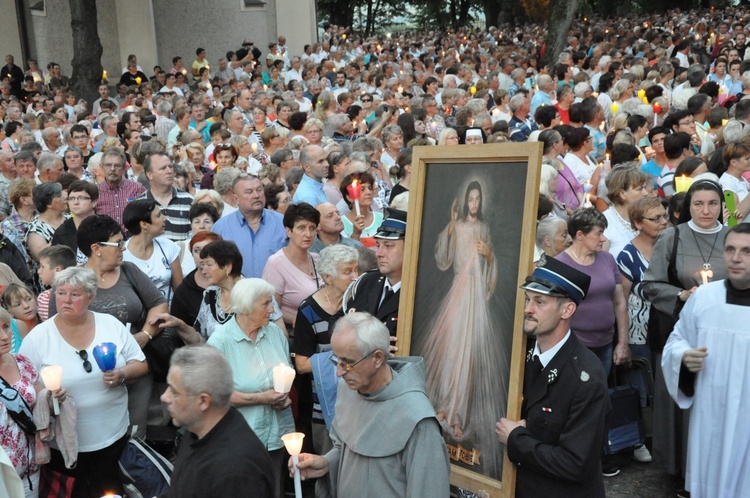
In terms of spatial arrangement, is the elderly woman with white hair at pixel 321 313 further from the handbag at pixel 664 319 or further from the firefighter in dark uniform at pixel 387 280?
the handbag at pixel 664 319

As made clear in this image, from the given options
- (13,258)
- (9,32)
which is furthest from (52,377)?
(9,32)

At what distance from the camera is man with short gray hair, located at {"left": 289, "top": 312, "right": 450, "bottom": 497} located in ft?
11.7

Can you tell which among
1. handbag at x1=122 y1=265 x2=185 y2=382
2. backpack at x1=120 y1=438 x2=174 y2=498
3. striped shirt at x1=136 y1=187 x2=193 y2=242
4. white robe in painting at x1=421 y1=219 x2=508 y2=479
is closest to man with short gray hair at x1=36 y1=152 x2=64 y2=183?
striped shirt at x1=136 y1=187 x2=193 y2=242

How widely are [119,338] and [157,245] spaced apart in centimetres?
150

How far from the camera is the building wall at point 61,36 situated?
26203mm

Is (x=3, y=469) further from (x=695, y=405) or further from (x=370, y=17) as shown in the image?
(x=370, y=17)

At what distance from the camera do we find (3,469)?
13.1 ft

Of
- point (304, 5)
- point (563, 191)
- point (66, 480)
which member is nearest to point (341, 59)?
point (304, 5)

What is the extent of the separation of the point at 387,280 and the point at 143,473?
6.11 ft

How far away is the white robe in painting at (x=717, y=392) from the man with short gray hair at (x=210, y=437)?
2.35 m

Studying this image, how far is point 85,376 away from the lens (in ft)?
16.7

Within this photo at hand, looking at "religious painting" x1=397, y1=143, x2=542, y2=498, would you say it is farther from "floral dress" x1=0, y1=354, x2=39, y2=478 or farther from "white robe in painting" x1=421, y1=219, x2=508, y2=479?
"floral dress" x1=0, y1=354, x2=39, y2=478

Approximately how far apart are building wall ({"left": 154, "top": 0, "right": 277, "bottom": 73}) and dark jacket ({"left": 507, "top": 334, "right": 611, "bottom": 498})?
25.2 m

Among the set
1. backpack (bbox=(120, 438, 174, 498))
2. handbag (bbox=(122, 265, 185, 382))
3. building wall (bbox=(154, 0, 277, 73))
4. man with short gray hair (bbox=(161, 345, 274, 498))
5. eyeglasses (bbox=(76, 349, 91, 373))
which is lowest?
backpack (bbox=(120, 438, 174, 498))
